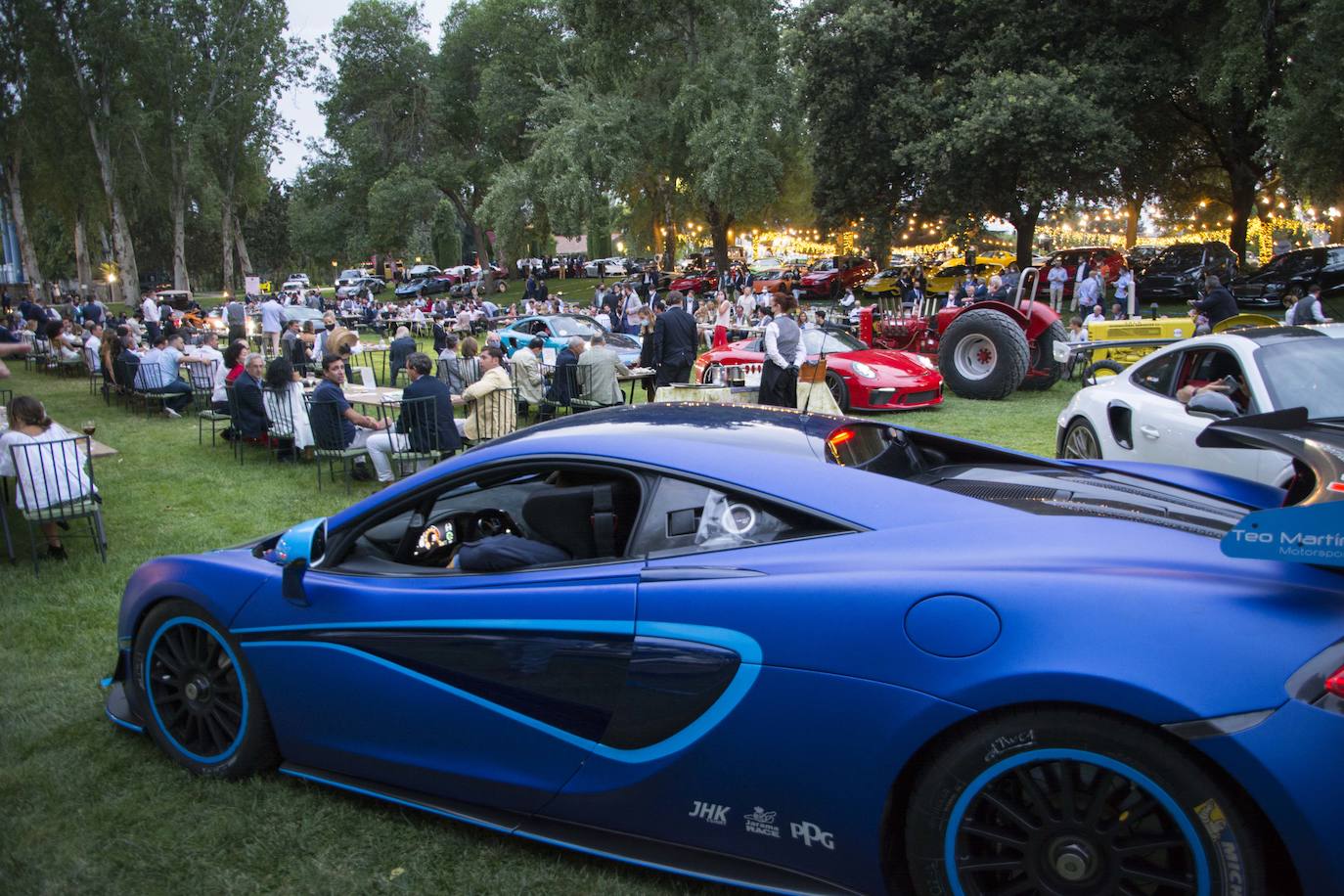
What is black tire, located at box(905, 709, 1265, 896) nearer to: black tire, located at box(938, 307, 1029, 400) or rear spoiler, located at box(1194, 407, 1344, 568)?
rear spoiler, located at box(1194, 407, 1344, 568)

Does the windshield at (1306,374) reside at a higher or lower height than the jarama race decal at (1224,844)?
higher

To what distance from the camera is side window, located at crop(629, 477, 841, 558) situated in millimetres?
2559

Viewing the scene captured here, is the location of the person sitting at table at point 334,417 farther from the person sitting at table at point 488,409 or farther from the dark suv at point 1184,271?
the dark suv at point 1184,271

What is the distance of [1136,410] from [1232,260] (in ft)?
76.9

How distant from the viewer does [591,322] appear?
1958 cm

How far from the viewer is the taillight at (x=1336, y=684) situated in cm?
191

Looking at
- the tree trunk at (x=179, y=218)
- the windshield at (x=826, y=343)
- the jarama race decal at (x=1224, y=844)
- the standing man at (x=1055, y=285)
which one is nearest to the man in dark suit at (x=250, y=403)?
the windshield at (x=826, y=343)

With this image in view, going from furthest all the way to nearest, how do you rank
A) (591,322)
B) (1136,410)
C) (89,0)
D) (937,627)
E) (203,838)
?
(89,0)
(591,322)
(1136,410)
(203,838)
(937,627)

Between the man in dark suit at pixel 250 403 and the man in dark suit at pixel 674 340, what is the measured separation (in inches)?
184

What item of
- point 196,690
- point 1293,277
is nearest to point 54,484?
point 196,690

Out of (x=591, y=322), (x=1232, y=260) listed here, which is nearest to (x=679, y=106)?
(x=591, y=322)

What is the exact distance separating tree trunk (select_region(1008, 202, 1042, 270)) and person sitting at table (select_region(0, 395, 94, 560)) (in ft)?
81.1

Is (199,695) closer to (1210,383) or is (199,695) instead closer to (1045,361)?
(1210,383)

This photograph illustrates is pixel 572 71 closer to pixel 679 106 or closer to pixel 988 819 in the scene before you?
pixel 679 106
